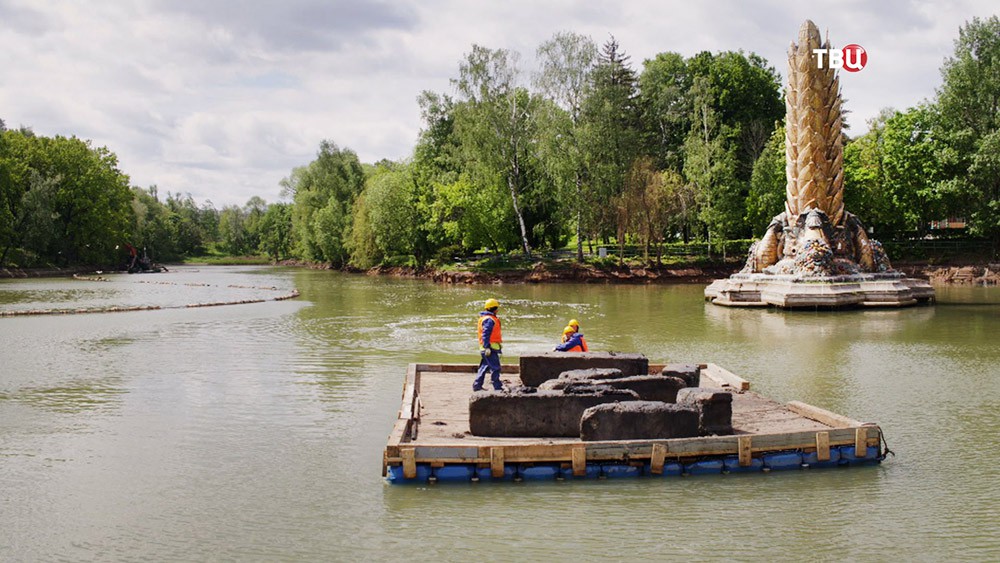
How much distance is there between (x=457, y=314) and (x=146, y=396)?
21.0 m

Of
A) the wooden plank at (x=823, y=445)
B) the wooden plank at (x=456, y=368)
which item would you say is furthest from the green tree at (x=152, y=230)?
the wooden plank at (x=823, y=445)

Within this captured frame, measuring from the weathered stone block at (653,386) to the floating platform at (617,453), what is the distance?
4.36 ft

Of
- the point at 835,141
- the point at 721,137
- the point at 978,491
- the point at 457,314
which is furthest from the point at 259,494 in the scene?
the point at 721,137

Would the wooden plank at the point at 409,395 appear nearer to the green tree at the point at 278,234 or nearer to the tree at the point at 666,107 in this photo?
the tree at the point at 666,107

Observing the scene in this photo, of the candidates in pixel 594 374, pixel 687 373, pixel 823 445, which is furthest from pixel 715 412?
pixel 594 374

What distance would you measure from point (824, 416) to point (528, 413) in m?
5.03

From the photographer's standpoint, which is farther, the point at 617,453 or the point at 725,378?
the point at 725,378

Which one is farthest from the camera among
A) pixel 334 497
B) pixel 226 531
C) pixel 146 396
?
pixel 146 396

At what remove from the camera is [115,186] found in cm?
9681

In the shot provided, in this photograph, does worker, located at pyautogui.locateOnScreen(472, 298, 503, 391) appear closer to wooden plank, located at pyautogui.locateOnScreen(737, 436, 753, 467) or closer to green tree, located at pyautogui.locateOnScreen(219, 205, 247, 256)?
wooden plank, located at pyautogui.locateOnScreen(737, 436, 753, 467)

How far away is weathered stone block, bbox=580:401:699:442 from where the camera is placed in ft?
40.8

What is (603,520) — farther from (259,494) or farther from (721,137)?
(721,137)

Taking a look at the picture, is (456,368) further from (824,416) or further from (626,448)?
Answer: (824,416)

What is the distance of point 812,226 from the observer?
142 ft
